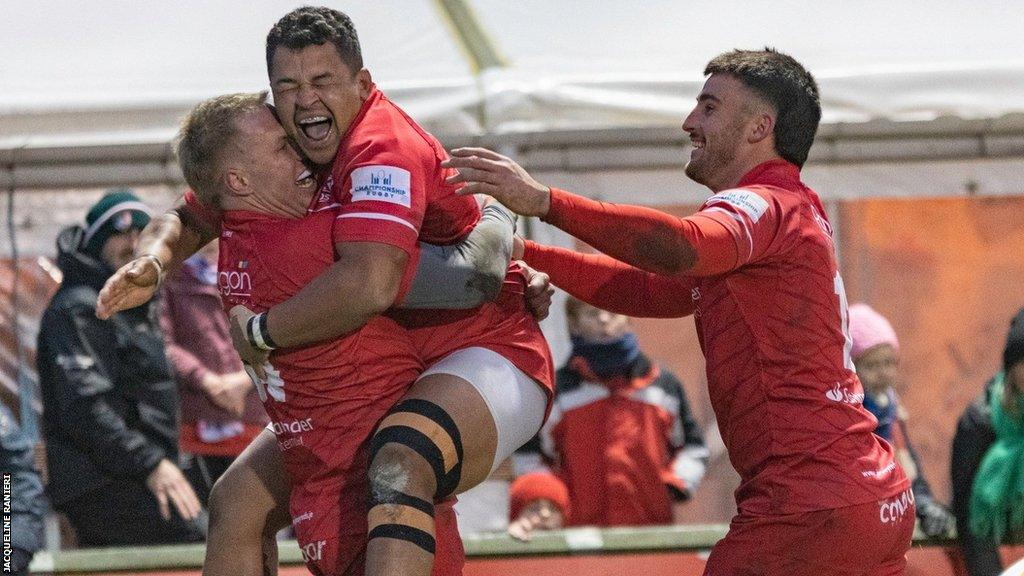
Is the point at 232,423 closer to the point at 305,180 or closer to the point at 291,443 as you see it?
the point at 291,443

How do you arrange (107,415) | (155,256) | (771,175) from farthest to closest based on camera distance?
(107,415), (155,256), (771,175)

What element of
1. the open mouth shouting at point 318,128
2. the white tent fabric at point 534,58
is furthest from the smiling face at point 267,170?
the white tent fabric at point 534,58

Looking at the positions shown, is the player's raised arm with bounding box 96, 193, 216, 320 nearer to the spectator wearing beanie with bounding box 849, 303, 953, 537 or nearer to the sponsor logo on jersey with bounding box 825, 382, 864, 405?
the sponsor logo on jersey with bounding box 825, 382, 864, 405

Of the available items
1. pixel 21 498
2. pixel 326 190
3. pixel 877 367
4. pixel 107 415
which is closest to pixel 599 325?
pixel 877 367

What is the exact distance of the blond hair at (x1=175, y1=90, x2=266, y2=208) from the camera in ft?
13.6

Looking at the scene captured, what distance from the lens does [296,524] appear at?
4.09m

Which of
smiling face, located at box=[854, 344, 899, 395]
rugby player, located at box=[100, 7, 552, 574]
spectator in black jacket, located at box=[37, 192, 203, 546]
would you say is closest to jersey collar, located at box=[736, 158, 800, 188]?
rugby player, located at box=[100, 7, 552, 574]

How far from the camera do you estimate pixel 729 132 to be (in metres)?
4.32

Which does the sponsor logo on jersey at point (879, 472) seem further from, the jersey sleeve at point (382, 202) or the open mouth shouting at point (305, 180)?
the open mouth shouting at point (305, 180)

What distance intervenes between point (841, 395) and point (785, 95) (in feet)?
2.98

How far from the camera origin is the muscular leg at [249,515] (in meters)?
4.27

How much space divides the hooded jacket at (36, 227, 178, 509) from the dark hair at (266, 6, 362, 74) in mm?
2799

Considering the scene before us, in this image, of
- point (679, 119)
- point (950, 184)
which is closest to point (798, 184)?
point (679, 119)

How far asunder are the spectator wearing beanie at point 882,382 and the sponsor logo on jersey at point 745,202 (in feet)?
8.28
